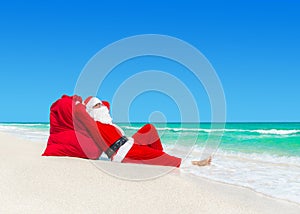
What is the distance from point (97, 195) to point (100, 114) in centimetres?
223

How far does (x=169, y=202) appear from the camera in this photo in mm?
3113

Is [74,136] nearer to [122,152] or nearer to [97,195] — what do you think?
[122,152]

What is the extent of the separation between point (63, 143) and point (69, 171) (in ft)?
4.25

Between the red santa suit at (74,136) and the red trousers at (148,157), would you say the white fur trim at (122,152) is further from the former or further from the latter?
the red santa suit at (74,136)

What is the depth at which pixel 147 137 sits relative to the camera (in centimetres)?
530

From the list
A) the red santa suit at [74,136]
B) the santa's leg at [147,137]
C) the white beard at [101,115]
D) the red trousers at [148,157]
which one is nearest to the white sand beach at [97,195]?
the red santa suit at [74,136]

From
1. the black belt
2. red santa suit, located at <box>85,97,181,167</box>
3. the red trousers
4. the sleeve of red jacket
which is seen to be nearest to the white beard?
red santa suit, located at <box>85,97,181,167</box>

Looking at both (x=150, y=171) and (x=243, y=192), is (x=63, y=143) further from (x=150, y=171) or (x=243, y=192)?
(x=243, y=192)

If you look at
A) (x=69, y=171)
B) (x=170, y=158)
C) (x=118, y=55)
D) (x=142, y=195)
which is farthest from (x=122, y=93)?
(x=142, y=195)

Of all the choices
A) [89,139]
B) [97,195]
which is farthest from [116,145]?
[97,195]

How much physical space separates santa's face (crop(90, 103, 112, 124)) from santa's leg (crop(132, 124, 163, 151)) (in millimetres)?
485

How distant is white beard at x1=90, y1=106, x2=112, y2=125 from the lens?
5.18 meters

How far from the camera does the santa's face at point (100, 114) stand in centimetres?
518

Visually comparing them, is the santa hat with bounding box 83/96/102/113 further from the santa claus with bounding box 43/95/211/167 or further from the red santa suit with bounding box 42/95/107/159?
the red santa suit with bounding box 42/95/107/159
